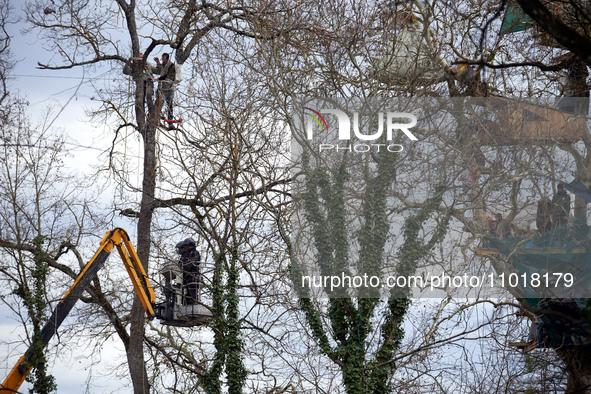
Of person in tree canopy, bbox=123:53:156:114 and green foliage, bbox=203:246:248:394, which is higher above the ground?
person in tree canopy, bbox=123:53:156:114

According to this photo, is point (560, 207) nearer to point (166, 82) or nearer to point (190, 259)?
point (190, 259)

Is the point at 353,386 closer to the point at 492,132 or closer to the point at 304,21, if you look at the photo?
the point at 492,132

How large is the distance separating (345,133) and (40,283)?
7.80 metres

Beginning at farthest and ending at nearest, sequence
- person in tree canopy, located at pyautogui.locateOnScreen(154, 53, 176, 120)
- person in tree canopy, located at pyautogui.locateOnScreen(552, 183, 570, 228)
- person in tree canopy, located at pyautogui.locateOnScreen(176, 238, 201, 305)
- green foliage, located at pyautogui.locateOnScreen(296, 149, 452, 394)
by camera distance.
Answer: person in tree canopy, located at pyautogui.locateOnScreen(154, 53, 176, 120)
person in tree canopy, located at pyautogui.locateOnScreen(552, 183, 570, 228)
person in tree canopy, located at pyautogui.locateOnScreen(176, 238, 201, 305)
green foliage, located at pyautogui.locateOnScreen(296, 149, 452, 394)

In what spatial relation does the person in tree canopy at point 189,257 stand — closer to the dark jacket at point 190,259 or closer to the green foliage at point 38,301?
the dark jacket at point 190,259

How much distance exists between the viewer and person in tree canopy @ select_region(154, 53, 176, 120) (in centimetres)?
1396

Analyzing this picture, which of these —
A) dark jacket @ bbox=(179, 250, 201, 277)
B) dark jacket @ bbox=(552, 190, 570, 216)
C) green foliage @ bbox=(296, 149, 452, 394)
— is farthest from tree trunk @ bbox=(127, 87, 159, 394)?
dark jacket @ bbox=(552, 190, 570, 216)

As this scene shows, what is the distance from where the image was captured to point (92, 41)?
15648 millimetres

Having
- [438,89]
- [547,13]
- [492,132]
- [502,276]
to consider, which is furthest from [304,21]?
[547,13]

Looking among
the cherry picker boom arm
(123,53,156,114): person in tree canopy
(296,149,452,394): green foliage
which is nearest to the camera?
(296,149,452,394): green foliage

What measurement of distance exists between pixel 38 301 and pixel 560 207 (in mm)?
11860

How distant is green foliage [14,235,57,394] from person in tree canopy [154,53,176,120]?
423 cm

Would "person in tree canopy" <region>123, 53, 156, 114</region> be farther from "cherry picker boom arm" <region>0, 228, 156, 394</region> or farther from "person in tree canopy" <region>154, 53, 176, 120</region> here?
"cherry picker boom arm" <region>0, 228, 156, 394</region>

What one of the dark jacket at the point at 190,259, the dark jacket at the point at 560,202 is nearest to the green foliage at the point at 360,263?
the dark jacket at the point at 190,259
